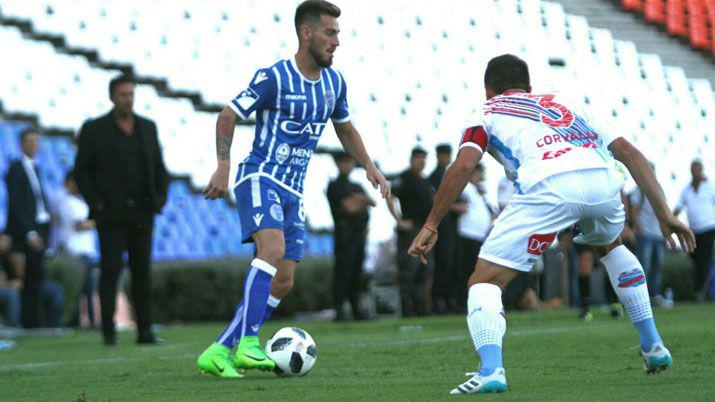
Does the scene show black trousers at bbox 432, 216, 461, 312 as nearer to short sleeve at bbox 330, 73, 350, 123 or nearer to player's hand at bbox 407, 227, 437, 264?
short sleeve at bbox 330, 73, 350, 123

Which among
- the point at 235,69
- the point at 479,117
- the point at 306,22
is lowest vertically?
the point at 479,117

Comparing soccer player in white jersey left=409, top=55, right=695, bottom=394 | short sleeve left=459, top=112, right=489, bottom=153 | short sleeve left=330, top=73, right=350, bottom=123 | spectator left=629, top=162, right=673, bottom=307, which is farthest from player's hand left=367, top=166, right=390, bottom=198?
spectator left=629, top=162, right=673, bottom=307

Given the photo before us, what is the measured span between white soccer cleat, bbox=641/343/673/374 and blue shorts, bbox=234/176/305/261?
2.09 m

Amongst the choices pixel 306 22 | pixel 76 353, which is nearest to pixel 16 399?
pixel 306 22

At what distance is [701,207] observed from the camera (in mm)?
18734

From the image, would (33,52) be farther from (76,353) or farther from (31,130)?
(76,353)

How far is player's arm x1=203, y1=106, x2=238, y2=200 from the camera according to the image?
705cm

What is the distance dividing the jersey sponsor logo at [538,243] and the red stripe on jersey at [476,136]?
1.49 ft

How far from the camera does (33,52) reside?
22281 millimetres

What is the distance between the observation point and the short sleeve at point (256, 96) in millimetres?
7430

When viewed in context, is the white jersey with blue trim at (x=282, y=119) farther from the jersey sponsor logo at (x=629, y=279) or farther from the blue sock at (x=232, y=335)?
the jersey sponsor logo at (x=629, y=279)

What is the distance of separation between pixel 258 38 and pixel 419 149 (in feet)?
24.9

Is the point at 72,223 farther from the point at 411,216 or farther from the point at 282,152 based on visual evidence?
the point at 282,152

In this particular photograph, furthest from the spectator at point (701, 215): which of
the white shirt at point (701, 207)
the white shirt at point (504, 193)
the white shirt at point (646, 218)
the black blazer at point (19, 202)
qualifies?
the black blazer at point (19, 202)
